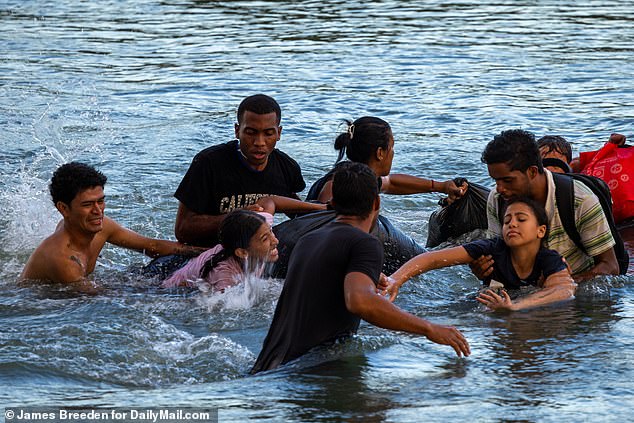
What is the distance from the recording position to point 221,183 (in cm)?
768

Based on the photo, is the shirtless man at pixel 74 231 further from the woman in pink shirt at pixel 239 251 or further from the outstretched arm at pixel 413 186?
the outstretched arm at pixel 413 186

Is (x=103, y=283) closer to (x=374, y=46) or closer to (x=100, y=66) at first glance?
(x=100, y=66)

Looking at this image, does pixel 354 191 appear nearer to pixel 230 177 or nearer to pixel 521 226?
pixel 521 226

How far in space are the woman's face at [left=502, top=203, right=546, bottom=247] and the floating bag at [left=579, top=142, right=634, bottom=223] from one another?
1884 mm

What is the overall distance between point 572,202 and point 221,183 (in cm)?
244

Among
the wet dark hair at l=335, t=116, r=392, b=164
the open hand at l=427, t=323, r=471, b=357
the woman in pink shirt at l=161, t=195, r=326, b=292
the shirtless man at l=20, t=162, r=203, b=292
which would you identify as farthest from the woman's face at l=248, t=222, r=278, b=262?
the open hand at l=427, t=323, r=471, b=357

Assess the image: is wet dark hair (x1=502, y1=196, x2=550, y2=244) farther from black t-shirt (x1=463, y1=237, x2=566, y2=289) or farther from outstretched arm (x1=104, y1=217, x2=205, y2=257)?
outstretched arm (x1=104, y1=217, x2=205, y2=257)

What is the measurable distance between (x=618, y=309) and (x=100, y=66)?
11772 mm

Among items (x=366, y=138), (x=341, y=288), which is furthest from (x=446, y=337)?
(x=366, y=138)

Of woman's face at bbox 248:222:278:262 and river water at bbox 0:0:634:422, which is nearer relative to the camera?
river water at bbox 0:0:634:422

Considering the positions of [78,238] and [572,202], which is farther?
[78,238]

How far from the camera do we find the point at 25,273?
24.3 ft

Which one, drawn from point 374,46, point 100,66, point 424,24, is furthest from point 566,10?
point 100,66

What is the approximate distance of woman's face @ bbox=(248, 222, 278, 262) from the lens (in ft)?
22.9
